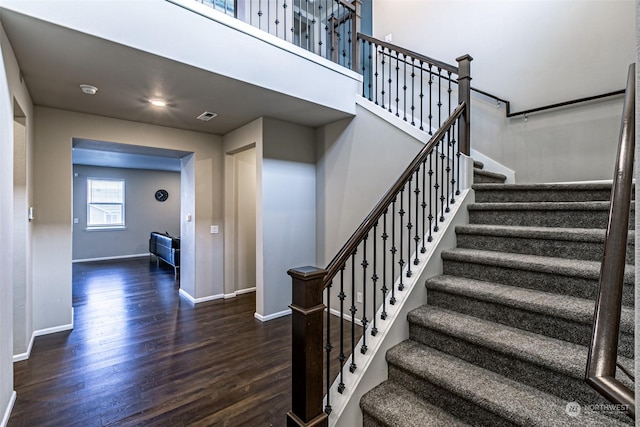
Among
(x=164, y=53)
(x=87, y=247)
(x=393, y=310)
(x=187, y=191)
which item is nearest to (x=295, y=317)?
(x=393, y=310)

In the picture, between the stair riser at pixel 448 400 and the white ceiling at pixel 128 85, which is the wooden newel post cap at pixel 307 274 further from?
the white ceiling at pixel 128 85

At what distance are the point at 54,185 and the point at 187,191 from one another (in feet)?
5.37

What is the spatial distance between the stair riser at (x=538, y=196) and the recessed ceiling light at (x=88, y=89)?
3.78 meters

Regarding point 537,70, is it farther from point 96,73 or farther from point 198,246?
point 198,246

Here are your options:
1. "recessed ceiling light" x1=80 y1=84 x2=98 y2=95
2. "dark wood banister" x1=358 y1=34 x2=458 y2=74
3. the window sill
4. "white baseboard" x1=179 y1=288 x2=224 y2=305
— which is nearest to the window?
the window sill

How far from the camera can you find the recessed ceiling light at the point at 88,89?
2.86 meters

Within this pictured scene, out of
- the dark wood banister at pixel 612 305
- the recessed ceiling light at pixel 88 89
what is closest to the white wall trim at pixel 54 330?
the recessed ceiling light at pixel 88 89

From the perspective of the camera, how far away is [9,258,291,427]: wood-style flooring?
2.12 metres

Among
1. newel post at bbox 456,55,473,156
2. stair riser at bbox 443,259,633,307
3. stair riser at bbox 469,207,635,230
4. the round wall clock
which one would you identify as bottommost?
stair riser at bbox 443,259,633,307

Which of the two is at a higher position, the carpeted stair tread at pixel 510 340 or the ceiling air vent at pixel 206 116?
the ceiling air vent at pixel 206 116

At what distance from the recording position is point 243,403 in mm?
2227

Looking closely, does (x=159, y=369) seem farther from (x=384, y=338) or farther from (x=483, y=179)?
(x=483, y=179)

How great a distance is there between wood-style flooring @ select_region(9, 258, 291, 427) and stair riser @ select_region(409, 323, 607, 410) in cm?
117

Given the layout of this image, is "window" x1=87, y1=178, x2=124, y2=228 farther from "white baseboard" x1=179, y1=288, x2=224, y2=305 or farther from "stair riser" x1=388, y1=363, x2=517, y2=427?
"stair riser" x1=388, y1=363, x2=517, y2=427
